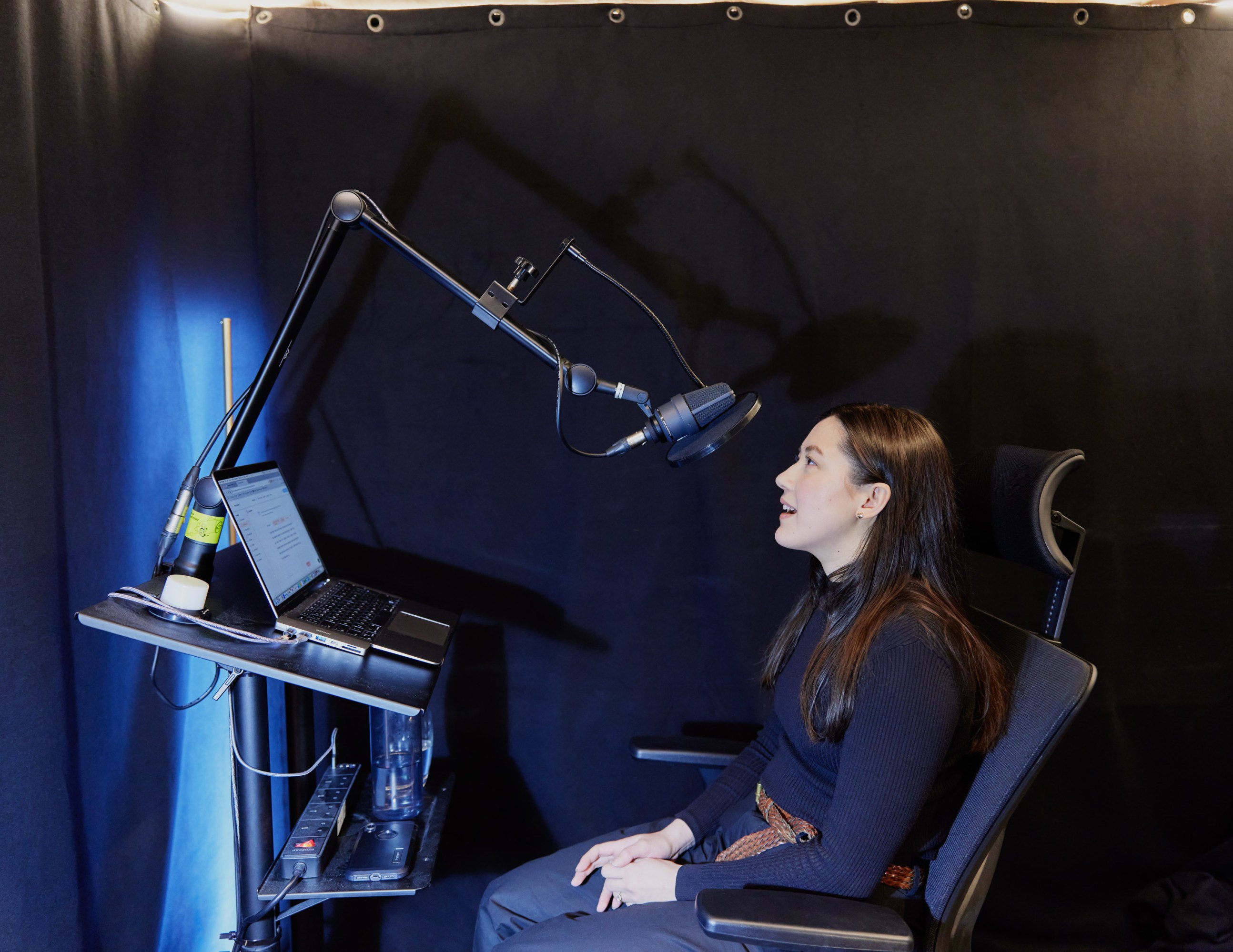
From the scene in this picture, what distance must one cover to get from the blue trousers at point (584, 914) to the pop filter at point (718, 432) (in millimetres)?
620

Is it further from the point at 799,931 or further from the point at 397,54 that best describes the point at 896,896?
the point at 397,54

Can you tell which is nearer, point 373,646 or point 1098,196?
point 373,646

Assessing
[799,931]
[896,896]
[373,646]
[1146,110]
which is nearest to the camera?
[799,931]

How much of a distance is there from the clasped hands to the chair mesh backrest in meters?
0.38

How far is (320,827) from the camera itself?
1471mm

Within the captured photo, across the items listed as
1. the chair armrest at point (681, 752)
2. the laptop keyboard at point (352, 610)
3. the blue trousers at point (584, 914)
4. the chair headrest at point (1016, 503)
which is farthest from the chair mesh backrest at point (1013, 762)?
the laptop keyboard at point (352, 610)

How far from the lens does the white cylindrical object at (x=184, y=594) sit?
122cm

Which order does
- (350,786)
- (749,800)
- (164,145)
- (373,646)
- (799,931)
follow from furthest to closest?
1. (164,145)
2. (350,786)
3. (749,800)
4. (373,646)
5. (799,931)

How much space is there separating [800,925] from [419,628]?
81cm

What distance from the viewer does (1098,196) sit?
1.93 meters

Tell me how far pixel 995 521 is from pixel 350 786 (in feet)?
4.29

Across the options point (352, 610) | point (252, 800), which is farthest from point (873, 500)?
point (252, 800)

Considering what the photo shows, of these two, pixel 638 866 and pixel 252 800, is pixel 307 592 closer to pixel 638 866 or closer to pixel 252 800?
pixel 252 800

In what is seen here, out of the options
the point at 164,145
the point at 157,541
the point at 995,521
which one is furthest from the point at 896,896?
the point at 164,145
